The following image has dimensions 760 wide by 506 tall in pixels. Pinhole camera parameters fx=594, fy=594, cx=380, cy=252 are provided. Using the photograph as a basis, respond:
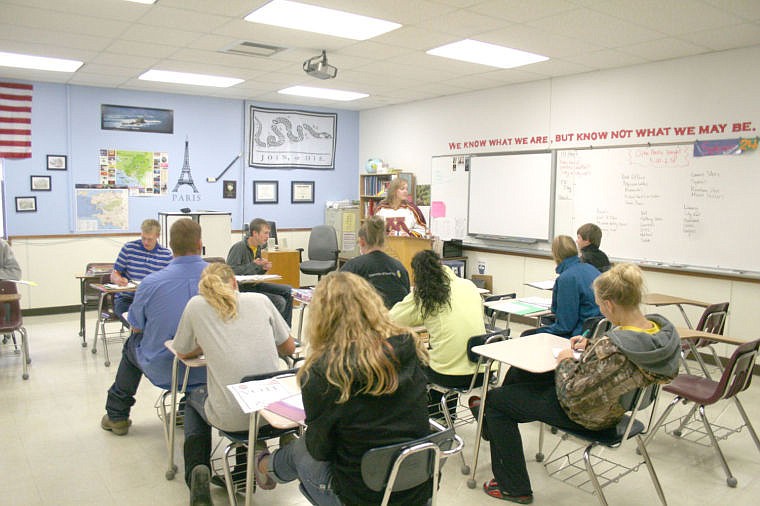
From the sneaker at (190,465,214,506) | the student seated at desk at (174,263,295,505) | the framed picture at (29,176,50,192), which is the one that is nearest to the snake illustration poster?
the framed picture at (29,176,50,192)

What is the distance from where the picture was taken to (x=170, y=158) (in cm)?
834

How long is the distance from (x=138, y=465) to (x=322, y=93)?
596 centimetres

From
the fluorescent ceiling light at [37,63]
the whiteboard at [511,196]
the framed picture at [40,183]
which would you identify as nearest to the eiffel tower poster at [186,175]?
the framed picture at [40,183]

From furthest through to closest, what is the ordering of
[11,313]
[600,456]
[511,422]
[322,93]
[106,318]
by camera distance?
[322,93] < [106,318] < [11,313] < [600,456] < [511,422]

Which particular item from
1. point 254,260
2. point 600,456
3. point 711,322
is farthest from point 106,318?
point 711,322

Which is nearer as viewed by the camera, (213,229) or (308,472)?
(308,472)

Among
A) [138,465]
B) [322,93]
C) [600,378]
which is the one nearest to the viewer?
[600,378]

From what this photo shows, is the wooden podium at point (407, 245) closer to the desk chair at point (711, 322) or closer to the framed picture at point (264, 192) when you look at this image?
the desk chair at point (711, 322)

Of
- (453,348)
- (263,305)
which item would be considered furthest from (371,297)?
(453,348)

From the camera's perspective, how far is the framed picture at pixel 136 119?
310 inches

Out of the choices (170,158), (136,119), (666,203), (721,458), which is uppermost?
(136,119)

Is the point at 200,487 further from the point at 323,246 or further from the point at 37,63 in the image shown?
the point at 323,246

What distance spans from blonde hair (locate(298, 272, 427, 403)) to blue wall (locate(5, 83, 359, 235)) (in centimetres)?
686

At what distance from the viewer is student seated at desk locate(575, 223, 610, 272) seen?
185 inches
